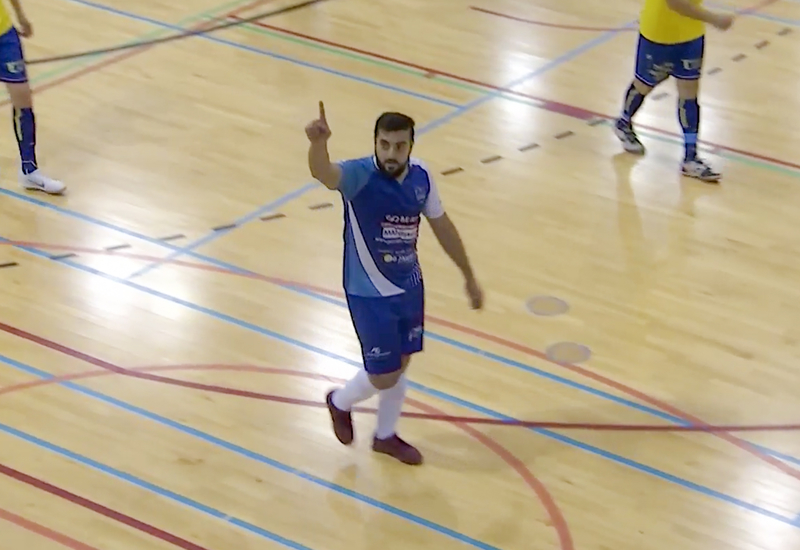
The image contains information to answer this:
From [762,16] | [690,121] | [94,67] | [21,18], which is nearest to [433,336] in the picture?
[690,121]

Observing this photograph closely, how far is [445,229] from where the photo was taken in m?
4.04

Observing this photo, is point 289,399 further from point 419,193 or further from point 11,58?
point 11,58

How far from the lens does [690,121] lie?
612cm

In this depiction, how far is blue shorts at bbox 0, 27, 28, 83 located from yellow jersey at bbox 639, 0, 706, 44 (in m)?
2.89

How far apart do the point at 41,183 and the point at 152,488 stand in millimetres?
2348

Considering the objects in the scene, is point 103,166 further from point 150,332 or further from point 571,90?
point 571,90

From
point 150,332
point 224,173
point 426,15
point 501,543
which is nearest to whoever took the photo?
point 501,543

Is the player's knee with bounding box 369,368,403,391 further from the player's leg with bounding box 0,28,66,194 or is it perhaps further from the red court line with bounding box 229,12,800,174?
the red court line with bounding box 229,12,800,174

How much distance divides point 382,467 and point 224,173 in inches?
94.3

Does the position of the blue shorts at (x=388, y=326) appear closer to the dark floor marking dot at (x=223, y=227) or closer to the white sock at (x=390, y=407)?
the white sock at (x=390, y=407)

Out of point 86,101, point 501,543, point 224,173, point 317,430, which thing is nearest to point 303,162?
point 224,173

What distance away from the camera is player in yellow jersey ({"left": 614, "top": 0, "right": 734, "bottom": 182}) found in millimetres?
5953

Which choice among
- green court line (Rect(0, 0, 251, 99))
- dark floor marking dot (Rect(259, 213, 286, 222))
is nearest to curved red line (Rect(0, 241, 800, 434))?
dark floor marking dot (Rect(259, 213, 286, 222))

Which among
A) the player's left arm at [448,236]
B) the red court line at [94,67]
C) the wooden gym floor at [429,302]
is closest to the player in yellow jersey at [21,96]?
the wooden gym floor at [429,302]
